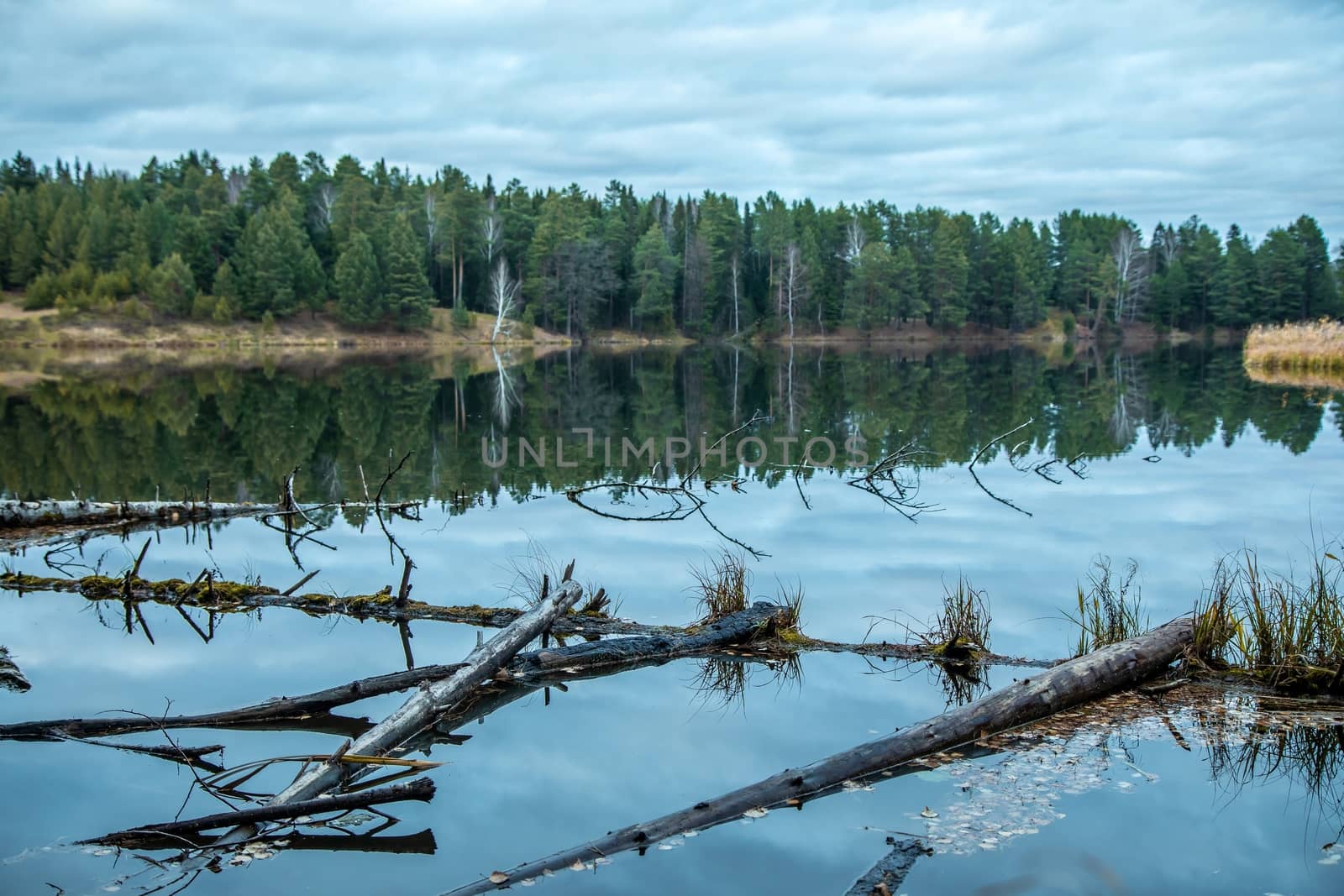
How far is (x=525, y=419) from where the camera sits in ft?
99.9

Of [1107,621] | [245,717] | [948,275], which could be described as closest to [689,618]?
[1107,621]

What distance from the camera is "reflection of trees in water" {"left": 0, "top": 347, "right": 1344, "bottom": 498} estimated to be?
20.9 metres

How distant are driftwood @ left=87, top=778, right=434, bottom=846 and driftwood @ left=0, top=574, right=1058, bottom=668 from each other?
3724 mm

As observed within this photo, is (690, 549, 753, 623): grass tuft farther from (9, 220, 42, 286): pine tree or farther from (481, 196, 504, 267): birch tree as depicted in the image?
(9, 220, 42, 286): pine tree

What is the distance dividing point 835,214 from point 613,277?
24.3m

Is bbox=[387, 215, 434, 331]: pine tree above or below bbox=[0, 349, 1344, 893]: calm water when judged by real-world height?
above

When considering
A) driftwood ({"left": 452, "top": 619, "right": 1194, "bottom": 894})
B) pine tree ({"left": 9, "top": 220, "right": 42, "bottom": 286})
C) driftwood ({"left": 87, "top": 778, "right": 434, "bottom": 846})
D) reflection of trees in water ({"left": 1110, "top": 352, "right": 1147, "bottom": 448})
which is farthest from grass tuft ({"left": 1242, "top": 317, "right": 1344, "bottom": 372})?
pine tree ({"left": 9, "top": 220, "right": 42, "bottom": 286})

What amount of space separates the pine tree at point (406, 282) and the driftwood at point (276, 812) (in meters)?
73.5

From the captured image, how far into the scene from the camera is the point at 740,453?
2353cm

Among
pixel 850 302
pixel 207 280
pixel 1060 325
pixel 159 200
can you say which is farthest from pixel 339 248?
pixel 1060 325

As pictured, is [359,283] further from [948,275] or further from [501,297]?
[948,275]

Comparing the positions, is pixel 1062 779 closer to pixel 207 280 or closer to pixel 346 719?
pixel 346 719

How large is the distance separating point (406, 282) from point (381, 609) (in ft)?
229

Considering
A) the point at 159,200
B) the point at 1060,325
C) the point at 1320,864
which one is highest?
the point at 159,200
